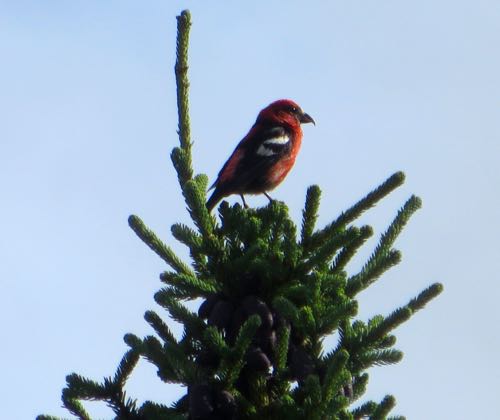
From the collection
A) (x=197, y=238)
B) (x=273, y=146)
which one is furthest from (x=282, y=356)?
(x=273, y=146)

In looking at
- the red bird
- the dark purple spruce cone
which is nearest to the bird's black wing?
the red bird

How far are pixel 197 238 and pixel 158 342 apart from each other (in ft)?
1.53

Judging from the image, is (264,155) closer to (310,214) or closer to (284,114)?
(284,114)

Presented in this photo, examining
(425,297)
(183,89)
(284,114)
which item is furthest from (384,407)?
(284,114)

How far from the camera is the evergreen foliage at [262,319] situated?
2754 mm

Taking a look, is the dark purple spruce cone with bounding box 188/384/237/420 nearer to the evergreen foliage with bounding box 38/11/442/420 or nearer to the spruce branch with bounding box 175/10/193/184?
the evergreen foliage with bounding box 38/11/442/420

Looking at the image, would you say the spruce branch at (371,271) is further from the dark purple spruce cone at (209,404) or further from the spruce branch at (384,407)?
the dark purple spruce cone at (209,404)

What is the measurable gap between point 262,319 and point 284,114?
4780 millimetres

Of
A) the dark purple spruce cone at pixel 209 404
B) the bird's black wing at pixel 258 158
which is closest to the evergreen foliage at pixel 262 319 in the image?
the dark purple spruce cone at pixel 209 404

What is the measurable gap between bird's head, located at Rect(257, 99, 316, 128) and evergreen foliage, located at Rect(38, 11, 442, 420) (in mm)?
4049

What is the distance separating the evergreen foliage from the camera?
275 centimetres

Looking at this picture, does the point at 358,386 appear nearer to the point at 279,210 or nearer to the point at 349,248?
the point at 349,248

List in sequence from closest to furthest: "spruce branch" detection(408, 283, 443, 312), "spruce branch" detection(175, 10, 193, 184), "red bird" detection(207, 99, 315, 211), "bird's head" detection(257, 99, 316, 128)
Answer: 1. "spruce branch" detection(408, 283, 443, 312)
2. "spruce branch" detection(175, 10, 193, 184)
3. "red bird" detection(207, 99, 315, 211)
4. "bird's head" detection(257, 99, 316, 128)

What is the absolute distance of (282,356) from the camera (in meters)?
2.85
